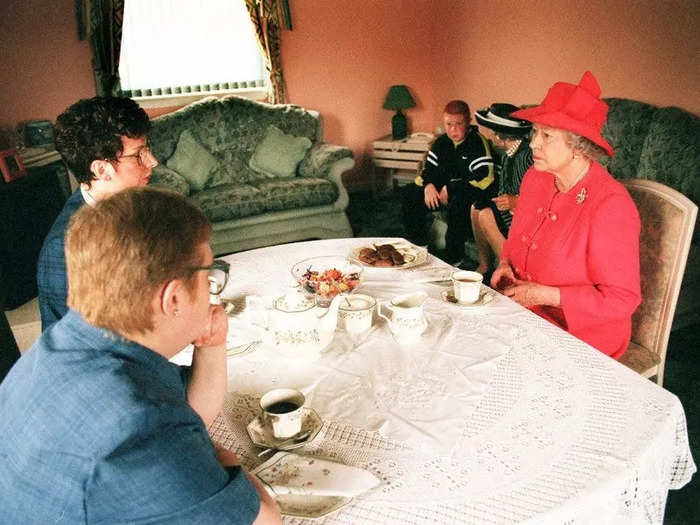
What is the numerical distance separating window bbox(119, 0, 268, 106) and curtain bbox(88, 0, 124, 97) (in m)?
0.21

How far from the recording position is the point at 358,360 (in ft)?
4.17

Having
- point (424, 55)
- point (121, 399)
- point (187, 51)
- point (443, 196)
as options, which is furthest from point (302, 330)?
point (424, 55)

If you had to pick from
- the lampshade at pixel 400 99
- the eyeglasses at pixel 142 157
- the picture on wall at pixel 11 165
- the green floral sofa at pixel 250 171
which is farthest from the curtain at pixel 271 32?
the eyeglasses at pixel 142 157

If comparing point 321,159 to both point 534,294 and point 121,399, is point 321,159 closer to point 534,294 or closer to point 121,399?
point 534,294

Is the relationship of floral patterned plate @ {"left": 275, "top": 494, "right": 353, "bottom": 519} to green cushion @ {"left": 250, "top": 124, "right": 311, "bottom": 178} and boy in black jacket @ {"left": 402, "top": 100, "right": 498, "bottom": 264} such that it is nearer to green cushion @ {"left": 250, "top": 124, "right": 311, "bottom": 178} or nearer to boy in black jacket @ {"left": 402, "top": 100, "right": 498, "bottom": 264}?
boy in black jacket @ {"left": 402, "top": 100, "right": 498, "bottom": 264}

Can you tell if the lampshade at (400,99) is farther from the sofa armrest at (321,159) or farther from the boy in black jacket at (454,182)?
the boy in black jacket at (454,182)

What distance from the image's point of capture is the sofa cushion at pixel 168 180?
13.3 ft

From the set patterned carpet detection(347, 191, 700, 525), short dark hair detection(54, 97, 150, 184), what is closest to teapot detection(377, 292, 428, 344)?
short dark hair detection(54, 97, 150, 184)

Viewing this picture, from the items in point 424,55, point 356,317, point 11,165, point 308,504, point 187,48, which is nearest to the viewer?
point 308,504

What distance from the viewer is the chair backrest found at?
5.19ft

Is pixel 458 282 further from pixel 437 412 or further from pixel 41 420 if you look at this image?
pixel 41 420

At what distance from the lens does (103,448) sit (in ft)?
2.02

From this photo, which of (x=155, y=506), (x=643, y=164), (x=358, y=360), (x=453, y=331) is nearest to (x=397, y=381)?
(x=358, y=360)

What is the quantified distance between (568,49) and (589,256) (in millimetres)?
3238
